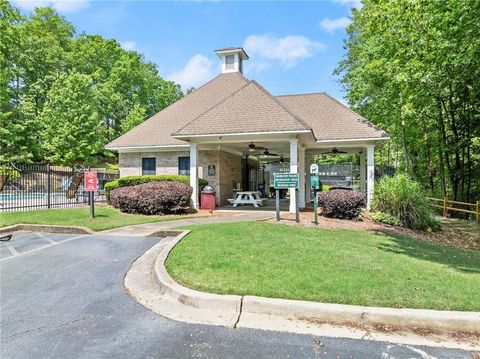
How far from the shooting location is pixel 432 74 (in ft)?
41.4

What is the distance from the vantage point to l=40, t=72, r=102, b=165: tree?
1298 inches

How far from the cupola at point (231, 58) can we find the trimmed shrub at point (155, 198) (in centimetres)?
1179

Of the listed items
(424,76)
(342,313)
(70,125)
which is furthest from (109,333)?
(70,125)

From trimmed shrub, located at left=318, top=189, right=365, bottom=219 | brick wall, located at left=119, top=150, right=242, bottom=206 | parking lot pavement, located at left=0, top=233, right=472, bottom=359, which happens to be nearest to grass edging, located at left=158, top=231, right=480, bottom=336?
parking lot pavement, located at left=0, top=233, right=472, bottom=359

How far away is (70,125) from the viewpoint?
33.1 meters

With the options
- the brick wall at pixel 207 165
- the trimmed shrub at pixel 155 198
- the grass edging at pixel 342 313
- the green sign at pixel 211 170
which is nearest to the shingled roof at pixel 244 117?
the brick wall at pixel 207 165

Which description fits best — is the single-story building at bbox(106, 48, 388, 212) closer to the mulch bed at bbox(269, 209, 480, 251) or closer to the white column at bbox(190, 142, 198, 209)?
the white column at bbox(190, 142, 198, 209)

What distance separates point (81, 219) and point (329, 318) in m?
9.56

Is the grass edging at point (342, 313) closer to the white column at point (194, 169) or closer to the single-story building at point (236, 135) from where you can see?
the single-story building at point (236, 135)

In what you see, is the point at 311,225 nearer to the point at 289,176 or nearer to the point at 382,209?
the point at 289,176

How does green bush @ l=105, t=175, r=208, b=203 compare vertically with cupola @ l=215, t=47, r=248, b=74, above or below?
below

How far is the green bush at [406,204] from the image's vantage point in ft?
41.7

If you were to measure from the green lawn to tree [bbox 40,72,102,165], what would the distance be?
94.6 ft

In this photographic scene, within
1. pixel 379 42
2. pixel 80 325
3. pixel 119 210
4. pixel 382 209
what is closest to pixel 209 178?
pixel 119 210
